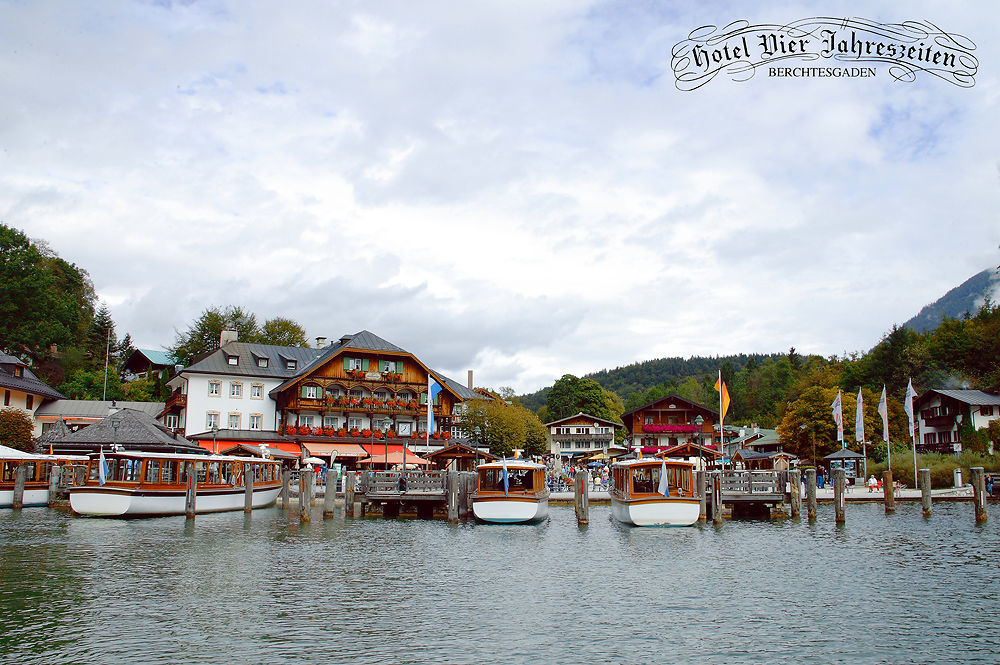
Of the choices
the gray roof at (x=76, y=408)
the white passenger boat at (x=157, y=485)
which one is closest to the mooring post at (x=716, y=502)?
the white passenger boat at (x=157, y=485)

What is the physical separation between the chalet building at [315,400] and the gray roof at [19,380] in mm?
9592

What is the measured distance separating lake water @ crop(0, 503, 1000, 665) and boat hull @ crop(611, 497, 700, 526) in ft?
2.83

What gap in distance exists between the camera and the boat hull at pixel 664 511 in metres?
33.2

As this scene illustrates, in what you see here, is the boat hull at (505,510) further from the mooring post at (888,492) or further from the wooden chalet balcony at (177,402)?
the wooden chalet balcony at (177,402)

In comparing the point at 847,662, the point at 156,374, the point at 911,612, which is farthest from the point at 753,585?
the point at 156,374

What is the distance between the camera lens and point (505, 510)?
1406 inches

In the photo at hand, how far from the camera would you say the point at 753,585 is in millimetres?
20953

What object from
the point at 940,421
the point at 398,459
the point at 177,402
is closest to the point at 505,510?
the point at 398,459

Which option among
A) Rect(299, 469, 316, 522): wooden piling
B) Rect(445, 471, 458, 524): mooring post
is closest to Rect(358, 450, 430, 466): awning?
Rect(299, 469, 316, 522): wooden piling

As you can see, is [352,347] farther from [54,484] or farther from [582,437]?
[582,437]

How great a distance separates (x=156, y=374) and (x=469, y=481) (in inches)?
2380

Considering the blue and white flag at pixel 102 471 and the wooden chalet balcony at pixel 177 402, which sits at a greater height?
the wooden chalet balcony at pixel 177 402

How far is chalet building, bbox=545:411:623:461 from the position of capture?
102 m

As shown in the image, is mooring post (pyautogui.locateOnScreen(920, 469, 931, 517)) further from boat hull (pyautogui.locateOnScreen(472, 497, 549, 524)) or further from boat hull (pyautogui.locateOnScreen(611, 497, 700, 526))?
boat hull (pyautogui.locateOnScreen(472, 497, 549, 524))
